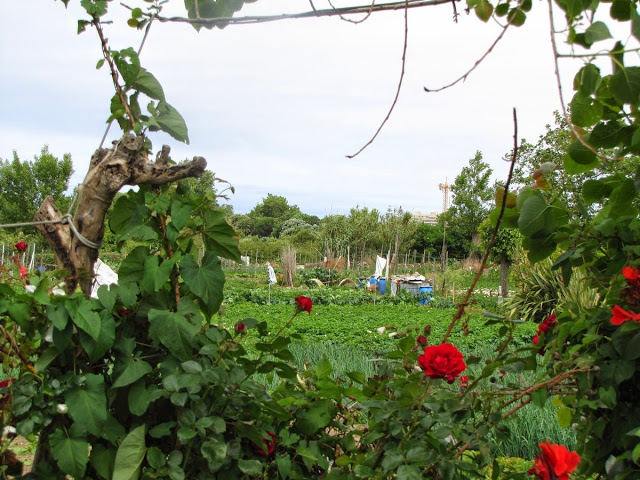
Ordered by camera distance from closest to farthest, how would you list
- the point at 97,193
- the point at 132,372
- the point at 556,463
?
the point at 556,463, the point at 132,372, the point at 97,193

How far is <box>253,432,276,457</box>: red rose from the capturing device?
1192mm

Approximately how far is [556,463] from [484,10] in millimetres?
822

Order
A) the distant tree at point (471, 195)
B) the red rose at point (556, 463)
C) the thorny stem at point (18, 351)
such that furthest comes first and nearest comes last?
1. the distant tree at point (471, 195)
2. the thorny stem at point (18, 351)
3. the red rose at point (556, 463)

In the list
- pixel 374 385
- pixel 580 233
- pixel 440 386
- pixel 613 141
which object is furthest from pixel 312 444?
pixel 613 141

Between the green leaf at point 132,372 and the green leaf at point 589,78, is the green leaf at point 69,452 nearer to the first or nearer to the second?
the green leaf at point 132,372

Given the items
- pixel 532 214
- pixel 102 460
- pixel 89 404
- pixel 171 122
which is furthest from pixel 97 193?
pixel 532 214

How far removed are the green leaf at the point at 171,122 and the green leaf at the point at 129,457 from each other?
0.71 meters

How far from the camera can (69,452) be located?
3.63 feet

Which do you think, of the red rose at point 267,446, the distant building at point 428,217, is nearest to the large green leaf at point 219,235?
the red rose at point 267,446

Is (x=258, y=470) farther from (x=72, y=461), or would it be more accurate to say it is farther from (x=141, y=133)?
(x=141, y=133)

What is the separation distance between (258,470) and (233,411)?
0.15 metres

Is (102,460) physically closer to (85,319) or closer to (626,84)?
(85,319)

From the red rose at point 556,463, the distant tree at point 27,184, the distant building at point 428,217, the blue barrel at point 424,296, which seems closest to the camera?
the red rose at point 556,463

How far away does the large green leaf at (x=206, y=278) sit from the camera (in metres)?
1.19
